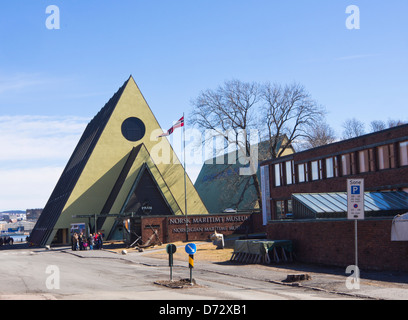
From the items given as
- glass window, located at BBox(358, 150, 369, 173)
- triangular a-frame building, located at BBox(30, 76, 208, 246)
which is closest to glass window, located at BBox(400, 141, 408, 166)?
glass window, located at BBox(358, 150, 369, 173)

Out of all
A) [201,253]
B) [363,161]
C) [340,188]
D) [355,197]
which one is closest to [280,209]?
[340,188]

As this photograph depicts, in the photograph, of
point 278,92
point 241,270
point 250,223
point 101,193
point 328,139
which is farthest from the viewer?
point 328,139

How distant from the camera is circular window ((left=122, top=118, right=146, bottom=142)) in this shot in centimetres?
6341

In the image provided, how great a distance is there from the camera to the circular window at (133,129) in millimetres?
63406

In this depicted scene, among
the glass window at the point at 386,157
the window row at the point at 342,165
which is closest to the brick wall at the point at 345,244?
the glass window at the point at 386,157

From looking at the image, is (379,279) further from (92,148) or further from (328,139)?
(328,139)

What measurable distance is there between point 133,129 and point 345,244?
43.1 m

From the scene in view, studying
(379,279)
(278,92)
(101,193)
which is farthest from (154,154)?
(379,279)

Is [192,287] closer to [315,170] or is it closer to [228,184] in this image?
[315,170]

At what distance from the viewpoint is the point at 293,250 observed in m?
28.0

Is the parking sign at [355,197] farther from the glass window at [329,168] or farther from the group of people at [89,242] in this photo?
the group of people at [89,242]

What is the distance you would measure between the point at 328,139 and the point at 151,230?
36.4m

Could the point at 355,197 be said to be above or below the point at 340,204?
above

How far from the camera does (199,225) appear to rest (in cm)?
4538
